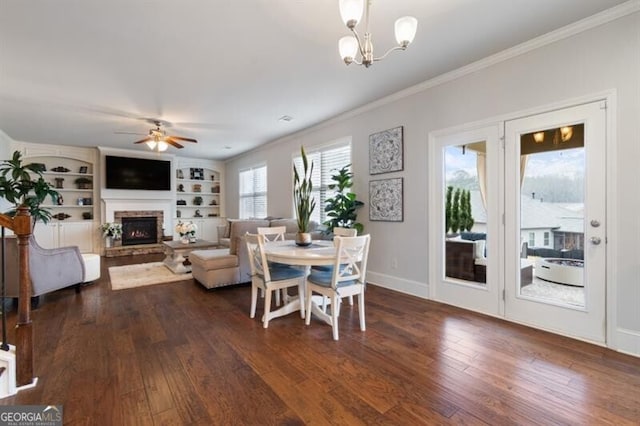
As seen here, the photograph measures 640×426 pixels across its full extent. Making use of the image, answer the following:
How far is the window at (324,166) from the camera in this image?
4.98 meters

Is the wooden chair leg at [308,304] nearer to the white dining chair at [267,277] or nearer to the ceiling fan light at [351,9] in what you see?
the white dining chair at [267,277]

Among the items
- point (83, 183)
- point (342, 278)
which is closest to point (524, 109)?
point (342, 278)

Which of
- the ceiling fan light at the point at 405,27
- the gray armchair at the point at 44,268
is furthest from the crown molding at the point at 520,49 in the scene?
the gray armchair at the point at 44,268

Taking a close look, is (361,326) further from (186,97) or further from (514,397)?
(186,97)

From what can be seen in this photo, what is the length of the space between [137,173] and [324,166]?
17.3 ft

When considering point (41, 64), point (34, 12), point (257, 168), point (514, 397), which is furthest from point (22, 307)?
point (257, 168)

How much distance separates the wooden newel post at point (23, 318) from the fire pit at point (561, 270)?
411 centimetres

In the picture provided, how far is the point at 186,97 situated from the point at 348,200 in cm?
270

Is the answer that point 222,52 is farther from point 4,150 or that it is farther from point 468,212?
point 4,150

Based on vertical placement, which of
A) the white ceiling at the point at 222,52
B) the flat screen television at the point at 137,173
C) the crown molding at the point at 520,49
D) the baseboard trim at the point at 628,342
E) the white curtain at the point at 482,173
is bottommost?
the baseboard trim at the point at 628,342

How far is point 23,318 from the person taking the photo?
1.83 m

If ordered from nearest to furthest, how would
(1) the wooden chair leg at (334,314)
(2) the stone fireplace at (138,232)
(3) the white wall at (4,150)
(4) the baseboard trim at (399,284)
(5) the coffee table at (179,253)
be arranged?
(1) the wooden chair leg at (334,314), (4) the baseboard trim at (399,284), (5) the coffee table at (179,253), (3) the white wall at (4,150), (2) the stone fireplace at (138,232)

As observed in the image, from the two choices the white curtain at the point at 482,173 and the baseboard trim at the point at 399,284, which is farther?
the baseboard trim at the point at 399,284

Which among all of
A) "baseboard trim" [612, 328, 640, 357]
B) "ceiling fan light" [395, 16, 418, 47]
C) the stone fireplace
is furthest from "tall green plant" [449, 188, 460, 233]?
the stone fireplace
